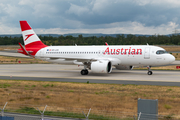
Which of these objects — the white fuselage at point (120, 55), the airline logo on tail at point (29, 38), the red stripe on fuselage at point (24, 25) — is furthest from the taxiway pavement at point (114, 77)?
the red stripe on fuselage at point (24, 25)

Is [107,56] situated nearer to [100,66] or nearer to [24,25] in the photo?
[100,66]

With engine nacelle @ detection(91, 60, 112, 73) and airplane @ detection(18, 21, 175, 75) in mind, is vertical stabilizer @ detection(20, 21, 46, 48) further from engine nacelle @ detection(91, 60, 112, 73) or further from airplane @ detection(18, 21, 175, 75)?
engine nacelle @ detection(91, 60, 112, 73)

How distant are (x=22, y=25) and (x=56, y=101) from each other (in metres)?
27.6

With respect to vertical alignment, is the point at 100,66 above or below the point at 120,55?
below

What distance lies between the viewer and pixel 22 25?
42.5 m

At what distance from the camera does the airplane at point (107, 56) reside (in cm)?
3428

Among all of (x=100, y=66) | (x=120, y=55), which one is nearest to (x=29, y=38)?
(x=100, y=66)

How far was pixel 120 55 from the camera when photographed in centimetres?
3606

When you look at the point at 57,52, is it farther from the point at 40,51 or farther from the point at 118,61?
the point at 118,61

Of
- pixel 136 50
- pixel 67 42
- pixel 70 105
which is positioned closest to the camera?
pixel 70 105

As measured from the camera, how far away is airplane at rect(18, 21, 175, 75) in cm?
3428

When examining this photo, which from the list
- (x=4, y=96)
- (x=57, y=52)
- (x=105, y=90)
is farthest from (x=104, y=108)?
(x=57, y=52)

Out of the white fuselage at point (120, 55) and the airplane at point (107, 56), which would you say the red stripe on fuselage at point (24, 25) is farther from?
the white fuselage at point (120, 55)

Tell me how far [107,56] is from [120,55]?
84.5 inches
